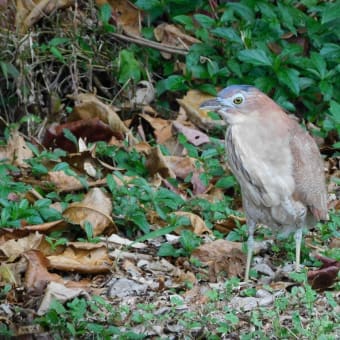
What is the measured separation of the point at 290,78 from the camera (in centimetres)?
1016

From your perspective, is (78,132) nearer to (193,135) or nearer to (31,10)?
(193,135)

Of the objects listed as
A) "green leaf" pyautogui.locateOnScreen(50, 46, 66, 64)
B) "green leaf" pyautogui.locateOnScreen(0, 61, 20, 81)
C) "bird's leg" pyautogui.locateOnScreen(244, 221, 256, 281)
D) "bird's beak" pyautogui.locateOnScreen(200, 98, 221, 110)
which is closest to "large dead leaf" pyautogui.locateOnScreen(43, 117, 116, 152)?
"green leaf" pyautogui.locateOnScreen(0, 61, 20, 81)

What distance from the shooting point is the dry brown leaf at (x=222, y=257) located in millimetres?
7929

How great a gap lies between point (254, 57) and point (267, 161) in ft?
8.31

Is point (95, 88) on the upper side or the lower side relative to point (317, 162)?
lower

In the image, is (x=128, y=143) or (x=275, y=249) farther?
(x=128, y=143)

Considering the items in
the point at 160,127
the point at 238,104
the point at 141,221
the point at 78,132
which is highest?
the point at 238,104

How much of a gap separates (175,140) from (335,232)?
2.11 m

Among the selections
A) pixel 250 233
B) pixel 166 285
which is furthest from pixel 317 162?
pixel 166 285

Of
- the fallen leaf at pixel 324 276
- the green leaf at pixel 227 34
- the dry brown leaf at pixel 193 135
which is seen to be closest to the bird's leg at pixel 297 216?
the fallen leaf at pixel 324 276

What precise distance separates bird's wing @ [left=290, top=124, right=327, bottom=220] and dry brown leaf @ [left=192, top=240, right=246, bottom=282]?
0.60 meters

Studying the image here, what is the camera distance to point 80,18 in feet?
34.4

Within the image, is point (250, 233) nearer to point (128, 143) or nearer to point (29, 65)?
point (128, 143)

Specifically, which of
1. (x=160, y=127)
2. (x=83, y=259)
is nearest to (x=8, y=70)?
(x=160, y=127)
